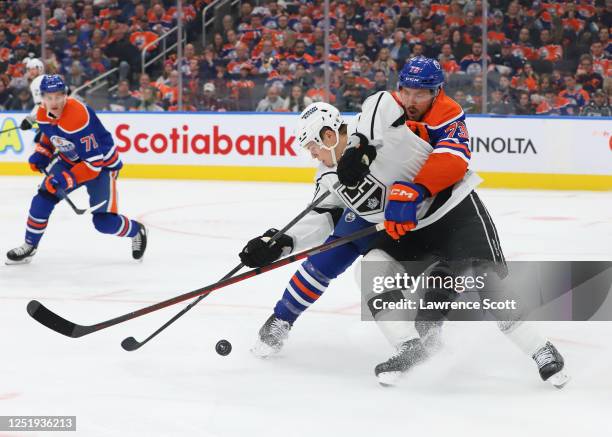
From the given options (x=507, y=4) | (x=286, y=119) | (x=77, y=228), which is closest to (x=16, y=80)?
(x=286, y=119)

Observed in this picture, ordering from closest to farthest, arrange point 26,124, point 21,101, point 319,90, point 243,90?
point 26,124, point 319,90, point 243,90, point 21,101

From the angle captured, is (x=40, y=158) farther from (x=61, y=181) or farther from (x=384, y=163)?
(x=384, y=163)

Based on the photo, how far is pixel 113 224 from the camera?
545 centimetres

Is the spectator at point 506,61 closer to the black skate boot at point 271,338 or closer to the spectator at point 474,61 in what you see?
the spectator at point 474,61

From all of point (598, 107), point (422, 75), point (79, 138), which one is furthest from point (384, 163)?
point (598, 107)

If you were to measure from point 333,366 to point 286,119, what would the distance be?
22.3 feet

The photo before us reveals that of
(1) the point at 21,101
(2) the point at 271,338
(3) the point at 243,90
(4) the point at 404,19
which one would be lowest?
(1) the point at 21,101

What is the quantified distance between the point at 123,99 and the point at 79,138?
529 cm

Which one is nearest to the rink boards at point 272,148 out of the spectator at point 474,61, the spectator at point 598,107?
the spectator at point 598,107

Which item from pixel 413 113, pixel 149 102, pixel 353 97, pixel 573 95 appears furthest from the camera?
pixel 149 102

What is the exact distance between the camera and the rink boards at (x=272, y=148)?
920 cm

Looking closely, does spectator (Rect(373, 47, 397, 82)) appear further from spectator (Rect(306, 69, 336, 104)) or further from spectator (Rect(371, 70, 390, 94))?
spectator (Rect(306, 69, 336, 104))

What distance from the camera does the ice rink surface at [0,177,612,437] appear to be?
106 inches

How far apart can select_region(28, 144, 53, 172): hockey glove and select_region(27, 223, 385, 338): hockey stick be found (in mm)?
2289
